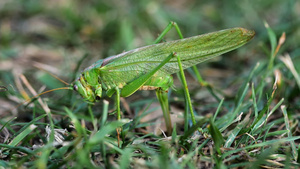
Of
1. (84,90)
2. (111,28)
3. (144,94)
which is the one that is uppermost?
(111,28)

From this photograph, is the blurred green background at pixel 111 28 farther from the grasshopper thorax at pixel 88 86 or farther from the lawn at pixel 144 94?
the grasshopper thorax at pixel 88 86

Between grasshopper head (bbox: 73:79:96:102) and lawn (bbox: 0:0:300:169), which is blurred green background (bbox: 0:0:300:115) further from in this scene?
grasshopper head (bbox: 73:79:96:102)

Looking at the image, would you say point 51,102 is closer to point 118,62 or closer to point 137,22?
point 118,62

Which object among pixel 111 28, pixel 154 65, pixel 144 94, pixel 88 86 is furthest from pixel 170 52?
pixel 111 28

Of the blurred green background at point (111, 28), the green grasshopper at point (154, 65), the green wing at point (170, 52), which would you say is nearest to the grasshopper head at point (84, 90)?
the green grasshopper at point (154, 65)

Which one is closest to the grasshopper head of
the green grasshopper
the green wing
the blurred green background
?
the green grasshopper

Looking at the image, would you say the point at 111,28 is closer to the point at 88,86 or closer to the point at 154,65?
the point at 88,86

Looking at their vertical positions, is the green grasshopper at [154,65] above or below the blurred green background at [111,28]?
below

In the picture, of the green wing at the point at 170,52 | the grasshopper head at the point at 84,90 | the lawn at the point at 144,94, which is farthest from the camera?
the grasshopper head at the point at 84,90
